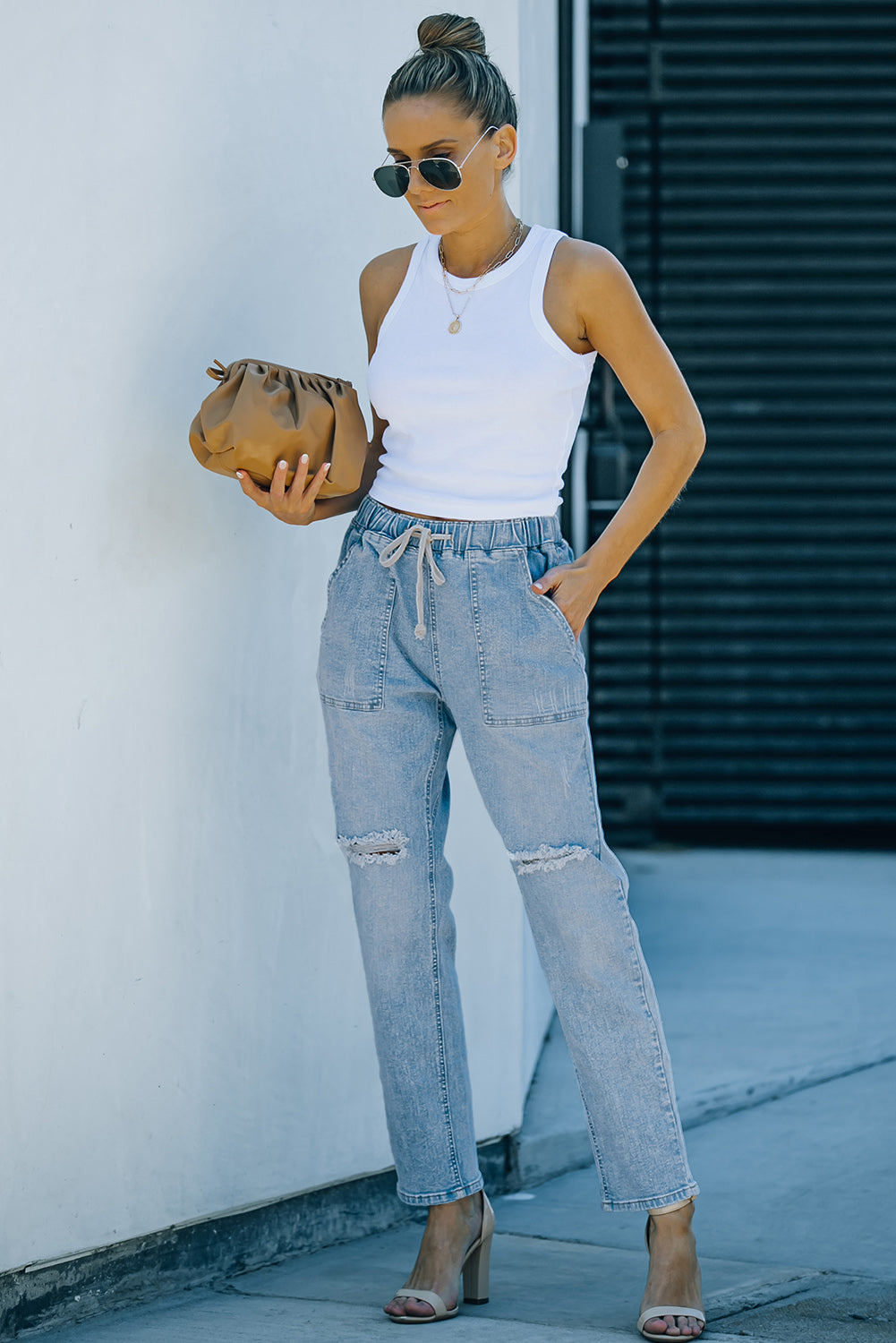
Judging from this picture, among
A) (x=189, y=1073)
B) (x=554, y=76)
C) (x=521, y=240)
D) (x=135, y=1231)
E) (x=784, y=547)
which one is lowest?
(x=135, y=1231)

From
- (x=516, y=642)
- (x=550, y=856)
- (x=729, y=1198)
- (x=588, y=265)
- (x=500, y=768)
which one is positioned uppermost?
(x=588, y=265)

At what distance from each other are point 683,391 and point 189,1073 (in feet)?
4.24

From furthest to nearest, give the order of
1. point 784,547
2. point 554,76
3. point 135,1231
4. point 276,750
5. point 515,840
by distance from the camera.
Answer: point 784,547 → point 554,76 → point 276,750 → point 135,1231 → point 515,840

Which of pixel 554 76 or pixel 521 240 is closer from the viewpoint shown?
pixel 521 240

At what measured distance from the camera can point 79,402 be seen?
231cm

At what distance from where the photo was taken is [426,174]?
2.13 meters

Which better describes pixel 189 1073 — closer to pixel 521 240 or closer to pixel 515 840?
pixel 515 840

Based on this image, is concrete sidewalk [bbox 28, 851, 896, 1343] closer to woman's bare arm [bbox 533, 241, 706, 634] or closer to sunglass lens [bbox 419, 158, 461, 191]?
woman's bare arm [bbox 533, 241, 706, 634]

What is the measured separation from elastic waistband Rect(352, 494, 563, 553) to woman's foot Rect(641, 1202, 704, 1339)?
960mm

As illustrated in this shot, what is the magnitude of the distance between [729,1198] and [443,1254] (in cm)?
78

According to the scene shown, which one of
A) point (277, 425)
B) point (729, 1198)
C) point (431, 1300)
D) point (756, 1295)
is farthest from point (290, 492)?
point (729, 1198)

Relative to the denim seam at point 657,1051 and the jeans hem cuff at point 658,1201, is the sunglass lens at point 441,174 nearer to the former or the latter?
the denim seam at point 657,1051

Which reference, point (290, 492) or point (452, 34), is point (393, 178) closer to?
point (452, 34)

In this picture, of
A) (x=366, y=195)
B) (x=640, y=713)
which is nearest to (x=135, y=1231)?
(x=366, y=195)
